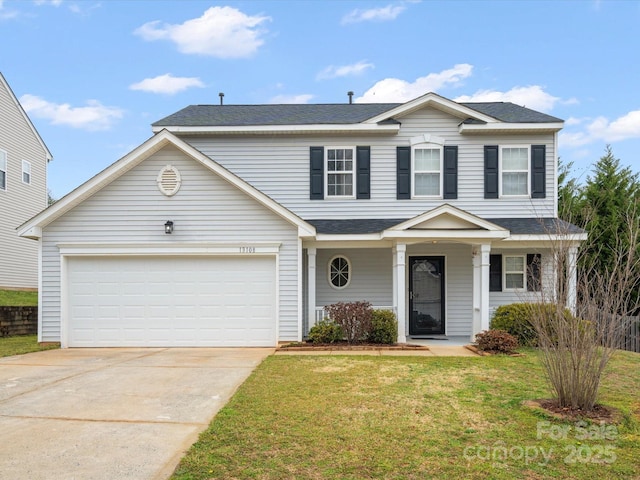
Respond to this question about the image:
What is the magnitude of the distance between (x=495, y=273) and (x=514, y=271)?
0.54 m

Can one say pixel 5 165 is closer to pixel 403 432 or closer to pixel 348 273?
pixel 348 273

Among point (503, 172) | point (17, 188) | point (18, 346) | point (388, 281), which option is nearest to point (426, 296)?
point (388, 281)

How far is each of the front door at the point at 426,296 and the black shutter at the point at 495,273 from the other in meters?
1.31

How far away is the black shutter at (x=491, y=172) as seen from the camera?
1358 cm

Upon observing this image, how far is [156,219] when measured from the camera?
38.6 ft

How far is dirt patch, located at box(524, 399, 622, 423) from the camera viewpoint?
552cm

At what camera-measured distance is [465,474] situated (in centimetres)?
417

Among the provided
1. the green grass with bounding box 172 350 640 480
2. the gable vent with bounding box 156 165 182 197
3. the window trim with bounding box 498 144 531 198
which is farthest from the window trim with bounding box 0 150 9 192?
the window trim with bounding box 498 144 531 198

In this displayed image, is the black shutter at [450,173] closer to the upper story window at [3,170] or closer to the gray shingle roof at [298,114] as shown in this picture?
the gray shingle roof at [298,114]

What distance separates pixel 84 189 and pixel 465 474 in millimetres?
10426

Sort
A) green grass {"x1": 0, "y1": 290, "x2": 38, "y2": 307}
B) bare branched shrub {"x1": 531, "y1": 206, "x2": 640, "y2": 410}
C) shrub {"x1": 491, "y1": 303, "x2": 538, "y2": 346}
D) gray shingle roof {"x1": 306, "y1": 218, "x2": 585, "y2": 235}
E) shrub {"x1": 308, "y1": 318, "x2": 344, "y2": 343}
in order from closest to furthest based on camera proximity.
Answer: bare branched shrub {"x1": 531, "y1": 206, "x2": 640, "y2": 410} < shrub {"x1": 491, "y1": 303, "x2": 538, "y2": 346} < shrub {"x1": 308, "y1": 318, "x2": 344, "y2": 343} < gray shingle roof {"x1": 306, "y1": 218, "x2": 585, "y2": 235} < green grass {"x1": 0, "y1": 290, "x2": 38, "y2": 307}

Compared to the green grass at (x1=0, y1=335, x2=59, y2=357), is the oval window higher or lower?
higher

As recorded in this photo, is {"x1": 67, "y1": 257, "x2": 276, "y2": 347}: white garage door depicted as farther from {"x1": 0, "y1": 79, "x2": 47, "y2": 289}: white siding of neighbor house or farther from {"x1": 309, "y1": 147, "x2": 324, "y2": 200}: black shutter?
{"x1": 0, "y1": 79, "x2": 47, "y2": 289}: white siding of neighbor house

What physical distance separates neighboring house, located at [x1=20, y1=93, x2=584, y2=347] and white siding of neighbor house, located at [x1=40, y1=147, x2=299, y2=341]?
0.11 ft
